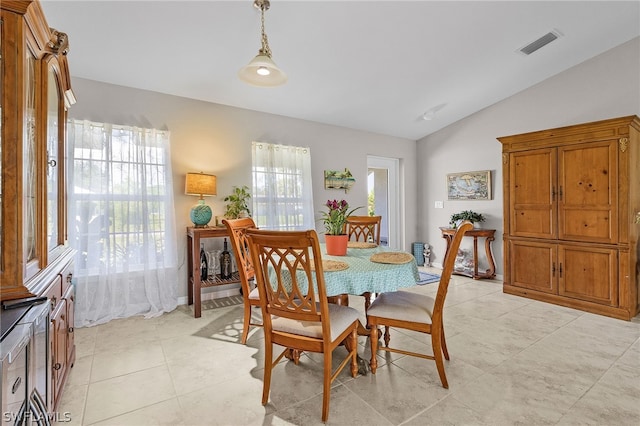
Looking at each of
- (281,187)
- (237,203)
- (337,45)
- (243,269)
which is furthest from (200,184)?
(337,45)

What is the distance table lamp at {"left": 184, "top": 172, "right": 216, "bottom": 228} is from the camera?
3205mm

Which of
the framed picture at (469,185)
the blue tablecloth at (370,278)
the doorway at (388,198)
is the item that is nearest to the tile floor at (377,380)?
the blue tablecloth at (370,278)

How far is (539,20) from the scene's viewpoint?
9.37 feet

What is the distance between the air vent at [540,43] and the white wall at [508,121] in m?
0.97

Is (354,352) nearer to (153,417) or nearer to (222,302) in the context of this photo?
(153,417)

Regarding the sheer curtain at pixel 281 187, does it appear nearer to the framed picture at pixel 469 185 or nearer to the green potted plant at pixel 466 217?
the green potted plant at pixel 466 217

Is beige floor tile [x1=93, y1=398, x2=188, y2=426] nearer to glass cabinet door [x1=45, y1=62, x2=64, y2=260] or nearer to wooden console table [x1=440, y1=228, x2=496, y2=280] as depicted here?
glass cabinet door [x1=45, y1=62, x2=64, y2=260]

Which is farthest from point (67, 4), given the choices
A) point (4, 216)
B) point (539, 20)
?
point (539, 20)

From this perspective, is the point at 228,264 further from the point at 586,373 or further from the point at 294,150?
the point at 586,373

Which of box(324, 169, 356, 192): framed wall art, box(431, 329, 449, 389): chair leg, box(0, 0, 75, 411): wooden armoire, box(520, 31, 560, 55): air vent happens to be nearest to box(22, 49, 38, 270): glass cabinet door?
box(0, 0, 75, 411): wooden armoire

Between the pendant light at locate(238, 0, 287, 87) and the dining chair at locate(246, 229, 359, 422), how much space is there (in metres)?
1.13

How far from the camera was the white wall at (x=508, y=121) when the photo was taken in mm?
3477

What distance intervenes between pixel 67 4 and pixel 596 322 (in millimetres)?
5214

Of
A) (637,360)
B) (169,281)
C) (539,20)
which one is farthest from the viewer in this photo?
(169,281)
